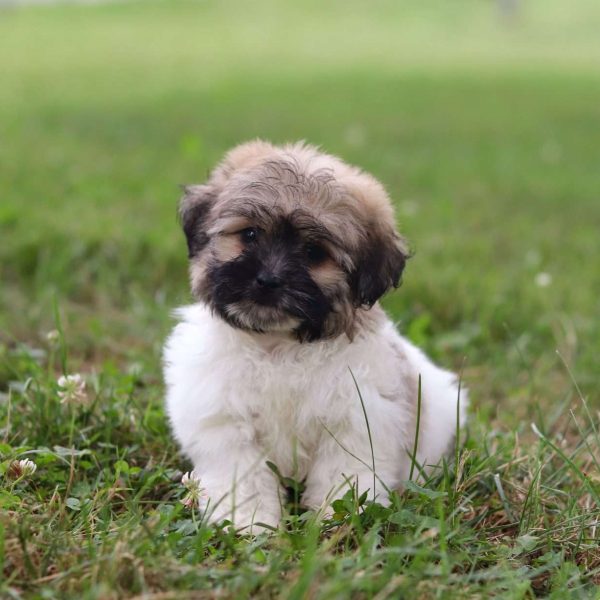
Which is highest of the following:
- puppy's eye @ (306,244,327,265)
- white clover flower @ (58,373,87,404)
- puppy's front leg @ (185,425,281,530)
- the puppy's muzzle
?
puppy's eye @ (306,244,327,265)

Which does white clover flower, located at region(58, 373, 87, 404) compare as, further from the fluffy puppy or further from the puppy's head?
the puppy's head

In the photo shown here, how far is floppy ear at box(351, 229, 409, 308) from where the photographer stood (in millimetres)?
3547

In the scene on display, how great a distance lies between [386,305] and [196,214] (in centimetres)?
259

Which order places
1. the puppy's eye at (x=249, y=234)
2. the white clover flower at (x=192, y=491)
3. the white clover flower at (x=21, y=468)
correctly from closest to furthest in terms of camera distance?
the white clover flower at (x=192, y=491) → the white clover flower at (x=21, y=468) → the puppy's eye at (x=249, y=234)

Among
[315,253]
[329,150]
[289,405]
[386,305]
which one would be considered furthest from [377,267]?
[386,305]

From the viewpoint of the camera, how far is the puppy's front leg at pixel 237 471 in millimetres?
3443

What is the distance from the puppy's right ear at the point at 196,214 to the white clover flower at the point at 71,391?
74cm

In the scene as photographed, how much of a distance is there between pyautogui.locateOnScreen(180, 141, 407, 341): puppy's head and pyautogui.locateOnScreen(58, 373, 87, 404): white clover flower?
2.26 ft

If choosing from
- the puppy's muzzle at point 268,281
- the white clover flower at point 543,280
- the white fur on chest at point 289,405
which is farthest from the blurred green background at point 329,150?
the puppy's muzzle at point 268,281

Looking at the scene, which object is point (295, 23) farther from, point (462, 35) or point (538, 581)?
point (538, 581)

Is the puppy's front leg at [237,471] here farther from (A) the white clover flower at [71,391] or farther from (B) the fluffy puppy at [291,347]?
(A) the white clover flower at [71,391]

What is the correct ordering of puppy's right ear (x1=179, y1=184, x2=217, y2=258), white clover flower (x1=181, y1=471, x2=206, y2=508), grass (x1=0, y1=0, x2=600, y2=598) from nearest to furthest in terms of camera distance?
grass (x1=0, y1=0, x2=600, y2=598) < white clover flower (x1=181, y1=471, x2=206, y2=508) < puppy's right ear (x1=179, y1=184, x2=217, y2=258)

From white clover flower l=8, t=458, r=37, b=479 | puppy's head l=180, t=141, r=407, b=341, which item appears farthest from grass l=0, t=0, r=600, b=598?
puppy's head l=180, t=141, r=407, b=341

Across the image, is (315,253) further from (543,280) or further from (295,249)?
(543,280)
